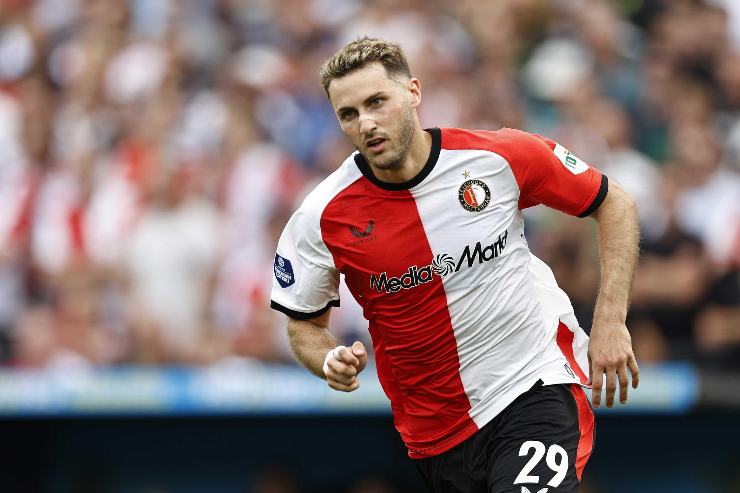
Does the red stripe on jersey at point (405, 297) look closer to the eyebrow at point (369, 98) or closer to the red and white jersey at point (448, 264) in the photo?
the red and white jersey at point (448, 264)

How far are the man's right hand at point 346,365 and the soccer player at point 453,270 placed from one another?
0.26 metres

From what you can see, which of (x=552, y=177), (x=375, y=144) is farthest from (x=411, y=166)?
(x=552, y=177)

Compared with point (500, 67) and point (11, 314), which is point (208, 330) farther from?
point (500, 67)

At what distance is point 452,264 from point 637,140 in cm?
588

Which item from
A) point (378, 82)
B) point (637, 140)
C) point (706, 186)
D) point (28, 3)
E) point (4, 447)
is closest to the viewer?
point (378, 82)

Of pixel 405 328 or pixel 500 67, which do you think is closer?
pixel 405 328

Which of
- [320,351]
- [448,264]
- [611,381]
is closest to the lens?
[611,381]

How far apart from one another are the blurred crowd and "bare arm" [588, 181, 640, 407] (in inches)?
148

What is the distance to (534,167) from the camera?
215 inches

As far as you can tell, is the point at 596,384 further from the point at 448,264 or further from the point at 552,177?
the point at 552,177

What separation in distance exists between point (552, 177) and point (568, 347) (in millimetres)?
769

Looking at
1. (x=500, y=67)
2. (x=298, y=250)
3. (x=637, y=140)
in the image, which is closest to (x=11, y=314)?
(x=500, y=67)

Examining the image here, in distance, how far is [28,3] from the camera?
1462 cm

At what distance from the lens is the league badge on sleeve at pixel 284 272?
557cm
